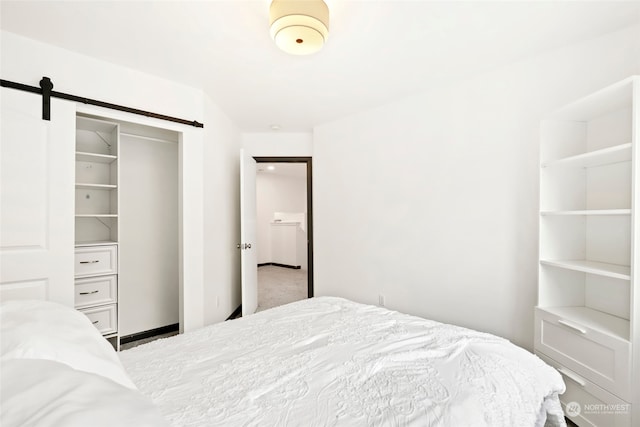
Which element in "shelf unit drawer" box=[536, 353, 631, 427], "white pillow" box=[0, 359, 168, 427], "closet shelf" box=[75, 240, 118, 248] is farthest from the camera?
"closet shelf" box=[75, 240, 118, 248]

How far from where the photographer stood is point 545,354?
1908mm

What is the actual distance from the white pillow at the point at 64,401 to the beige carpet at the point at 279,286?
140 inches

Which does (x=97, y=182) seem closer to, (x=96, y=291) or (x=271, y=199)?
(x=96, y=291)

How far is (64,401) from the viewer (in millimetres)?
558

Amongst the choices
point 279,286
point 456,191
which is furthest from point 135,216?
point 456,191

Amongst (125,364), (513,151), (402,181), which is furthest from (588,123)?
(125,364)

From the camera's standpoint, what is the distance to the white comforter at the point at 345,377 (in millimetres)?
921

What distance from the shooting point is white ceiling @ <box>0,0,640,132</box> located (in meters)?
1.70

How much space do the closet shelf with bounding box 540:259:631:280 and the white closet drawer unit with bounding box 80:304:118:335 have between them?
3310 millimetres

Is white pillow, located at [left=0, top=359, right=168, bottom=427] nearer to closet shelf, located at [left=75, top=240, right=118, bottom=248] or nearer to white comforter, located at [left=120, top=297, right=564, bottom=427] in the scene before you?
white comforter, located at [left=120, top=297, right=564, bottom=427]

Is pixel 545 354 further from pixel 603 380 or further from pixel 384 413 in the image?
pixel 384 413

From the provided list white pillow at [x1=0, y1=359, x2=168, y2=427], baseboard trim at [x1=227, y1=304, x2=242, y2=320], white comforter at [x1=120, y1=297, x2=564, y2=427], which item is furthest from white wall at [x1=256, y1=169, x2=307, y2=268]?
white pillow at [x1=0, y1=359, x2=168, y2=427]

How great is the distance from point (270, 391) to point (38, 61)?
264 cm

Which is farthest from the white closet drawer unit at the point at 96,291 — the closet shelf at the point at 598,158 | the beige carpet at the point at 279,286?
the closet shelf at the point at 598,158
